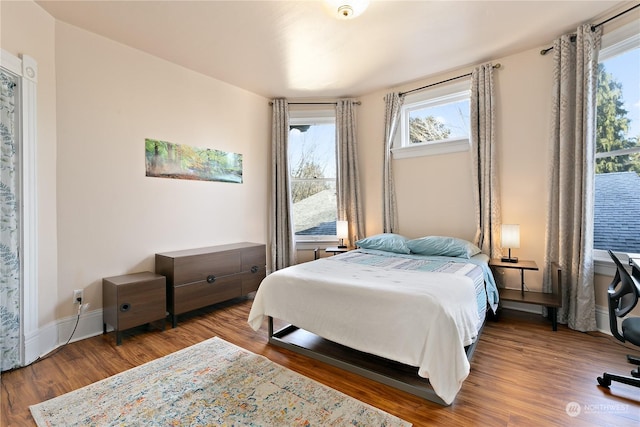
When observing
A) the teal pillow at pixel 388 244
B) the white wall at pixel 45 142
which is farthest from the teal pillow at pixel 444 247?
the white wall at pixel 45 142

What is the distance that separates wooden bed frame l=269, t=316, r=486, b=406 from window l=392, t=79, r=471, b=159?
2.38 m

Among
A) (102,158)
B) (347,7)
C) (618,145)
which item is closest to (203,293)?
(102,158)

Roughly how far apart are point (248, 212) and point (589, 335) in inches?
151

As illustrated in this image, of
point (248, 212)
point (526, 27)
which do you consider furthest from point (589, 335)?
point (248, 212)

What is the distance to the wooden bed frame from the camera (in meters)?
1.79

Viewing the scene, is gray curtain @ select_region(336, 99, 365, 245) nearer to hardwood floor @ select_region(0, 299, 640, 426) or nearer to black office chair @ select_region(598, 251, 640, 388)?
hardwood floor @ select_region(0, 299, 640, 426)

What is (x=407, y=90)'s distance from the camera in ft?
12.7

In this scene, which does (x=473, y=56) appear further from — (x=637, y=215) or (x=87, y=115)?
(x=87, y=115)

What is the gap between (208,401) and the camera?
1699mm

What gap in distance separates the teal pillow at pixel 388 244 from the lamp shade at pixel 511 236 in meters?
0.95

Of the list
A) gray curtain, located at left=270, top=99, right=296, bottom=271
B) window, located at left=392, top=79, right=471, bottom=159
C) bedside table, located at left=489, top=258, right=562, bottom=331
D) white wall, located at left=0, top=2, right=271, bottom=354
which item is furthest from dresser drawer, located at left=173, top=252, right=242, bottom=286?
bedside table, located at left=489, top=258, right=562, bottom=331

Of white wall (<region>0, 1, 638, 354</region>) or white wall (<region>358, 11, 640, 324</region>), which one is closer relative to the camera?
white wall (<region>0, 1, 638, 354</region>)

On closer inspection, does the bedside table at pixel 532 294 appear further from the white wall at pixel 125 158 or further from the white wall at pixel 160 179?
the white wall at pixel 125 158

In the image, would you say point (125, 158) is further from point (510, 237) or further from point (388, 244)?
point (510, 237)
